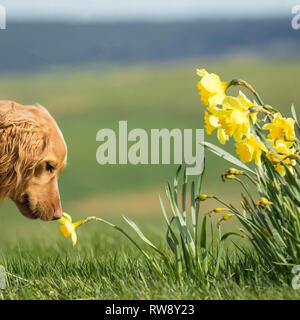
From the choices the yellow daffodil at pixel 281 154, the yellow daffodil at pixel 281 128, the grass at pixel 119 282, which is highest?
the yellow daffodil at pixel 281 128

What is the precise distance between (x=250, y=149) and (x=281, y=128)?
198 mm

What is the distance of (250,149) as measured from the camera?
242 centimetres

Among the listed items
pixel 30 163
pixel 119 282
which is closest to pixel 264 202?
pixel 119 282

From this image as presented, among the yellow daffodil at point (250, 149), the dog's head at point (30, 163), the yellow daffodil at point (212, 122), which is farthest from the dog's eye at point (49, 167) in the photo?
the yellow daffodil at point (250, 149)

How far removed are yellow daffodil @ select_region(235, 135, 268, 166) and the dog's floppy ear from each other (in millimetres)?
1303

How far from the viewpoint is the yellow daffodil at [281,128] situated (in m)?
2.45

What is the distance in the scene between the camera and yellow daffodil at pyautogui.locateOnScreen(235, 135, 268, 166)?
7.93ft

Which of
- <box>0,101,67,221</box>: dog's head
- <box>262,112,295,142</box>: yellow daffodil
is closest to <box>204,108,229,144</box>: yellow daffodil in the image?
<box>262,112,295,142</box>: yellow daffodil

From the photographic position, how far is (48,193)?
3213 millimetres

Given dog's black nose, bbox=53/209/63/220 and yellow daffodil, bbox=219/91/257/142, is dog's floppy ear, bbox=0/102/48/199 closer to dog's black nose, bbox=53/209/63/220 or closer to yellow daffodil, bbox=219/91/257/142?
dog's black nose, bbox=53/209/63/220

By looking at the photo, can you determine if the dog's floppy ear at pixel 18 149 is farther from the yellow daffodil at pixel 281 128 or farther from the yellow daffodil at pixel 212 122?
the yellow daffodil at pixel 281 128

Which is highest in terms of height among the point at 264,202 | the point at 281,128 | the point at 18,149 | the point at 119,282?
the point at 18,149

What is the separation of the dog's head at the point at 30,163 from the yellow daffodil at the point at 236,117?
1.22m

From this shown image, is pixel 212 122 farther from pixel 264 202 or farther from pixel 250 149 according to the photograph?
pixel 264 202
